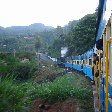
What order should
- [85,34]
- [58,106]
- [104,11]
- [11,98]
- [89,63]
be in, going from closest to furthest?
[104,11] < [11,98] < [58,106] < [89,63] < [85,34]

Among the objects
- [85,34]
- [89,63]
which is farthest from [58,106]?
[85,34]

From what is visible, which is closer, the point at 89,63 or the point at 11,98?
the point at 11,98

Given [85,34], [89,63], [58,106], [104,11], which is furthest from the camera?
[85,34]

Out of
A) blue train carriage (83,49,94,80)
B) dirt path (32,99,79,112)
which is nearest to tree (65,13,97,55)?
blue train carriage (83,49,94,80)

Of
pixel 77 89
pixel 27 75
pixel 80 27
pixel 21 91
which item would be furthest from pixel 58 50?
pixel 21 91

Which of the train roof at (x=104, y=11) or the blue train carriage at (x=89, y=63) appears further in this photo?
the blue train carriage at (x=89, y=63)

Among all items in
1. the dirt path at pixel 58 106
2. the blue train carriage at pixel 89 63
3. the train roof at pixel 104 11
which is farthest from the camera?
the blue train carriage at pixel 89 63

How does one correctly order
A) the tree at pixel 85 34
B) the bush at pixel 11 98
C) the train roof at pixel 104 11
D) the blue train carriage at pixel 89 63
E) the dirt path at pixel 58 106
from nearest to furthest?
the train roof at pixel 104 11, the bush at pixel 11 98, the dirt path at pixel 58 106, the blue train carriage at pixel 89 63, the tree at pixel 85 34

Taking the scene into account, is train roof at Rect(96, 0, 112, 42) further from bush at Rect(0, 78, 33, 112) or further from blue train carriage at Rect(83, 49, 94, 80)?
blue train carriage at Rect(83, 49, 94, 80)

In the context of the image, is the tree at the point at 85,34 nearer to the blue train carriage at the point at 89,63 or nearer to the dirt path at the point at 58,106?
the blue train carriage at the point at 89,63

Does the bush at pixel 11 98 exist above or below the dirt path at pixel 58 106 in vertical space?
above

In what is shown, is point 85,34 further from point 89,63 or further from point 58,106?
point 58,106

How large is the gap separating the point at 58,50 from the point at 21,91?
53.1 m

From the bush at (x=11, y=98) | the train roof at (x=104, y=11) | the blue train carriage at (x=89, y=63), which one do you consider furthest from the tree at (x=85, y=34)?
the train roof at (x=104, y=11)
